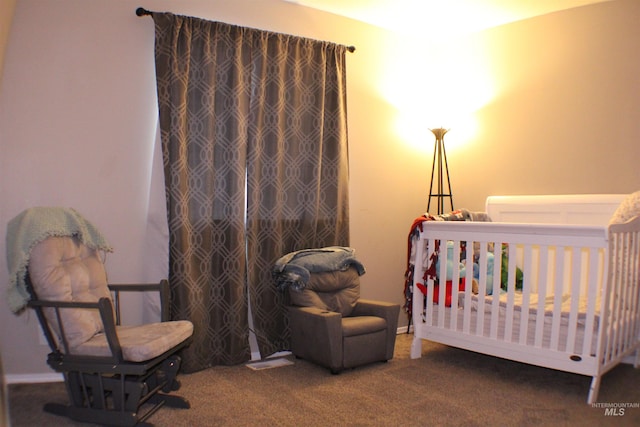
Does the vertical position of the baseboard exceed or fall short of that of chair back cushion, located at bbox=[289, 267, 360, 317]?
it falls short

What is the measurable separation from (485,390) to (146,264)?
86.8 inches

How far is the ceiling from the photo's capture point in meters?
3.83

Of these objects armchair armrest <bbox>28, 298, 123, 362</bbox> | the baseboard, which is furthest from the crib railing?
the baseboard

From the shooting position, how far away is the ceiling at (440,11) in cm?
383

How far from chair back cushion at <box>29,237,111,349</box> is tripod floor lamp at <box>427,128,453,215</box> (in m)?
2.85

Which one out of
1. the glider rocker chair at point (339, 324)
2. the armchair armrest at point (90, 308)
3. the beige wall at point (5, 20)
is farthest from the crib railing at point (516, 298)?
the beige wall at point (5, 20)

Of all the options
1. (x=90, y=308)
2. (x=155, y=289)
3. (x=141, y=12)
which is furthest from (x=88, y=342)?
(x=141, y=12)

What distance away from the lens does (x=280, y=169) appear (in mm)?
3709

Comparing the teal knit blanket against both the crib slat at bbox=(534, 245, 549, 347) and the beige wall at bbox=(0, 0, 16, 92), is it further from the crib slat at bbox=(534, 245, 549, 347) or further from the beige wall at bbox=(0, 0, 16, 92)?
the crib slat at bbox=(534, 245, 549, 347)

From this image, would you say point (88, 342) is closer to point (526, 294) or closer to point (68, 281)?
point (68, 281)

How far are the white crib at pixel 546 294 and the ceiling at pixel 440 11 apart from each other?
1439 millimetres

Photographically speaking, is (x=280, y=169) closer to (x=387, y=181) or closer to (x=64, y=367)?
(x=387, y=181)

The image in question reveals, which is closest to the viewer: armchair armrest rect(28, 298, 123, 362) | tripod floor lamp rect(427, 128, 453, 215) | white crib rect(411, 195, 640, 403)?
armchair armrest rect(28, 298, 123, 362)

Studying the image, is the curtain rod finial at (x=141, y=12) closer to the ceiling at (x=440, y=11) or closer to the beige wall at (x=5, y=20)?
the beige wall at (x=5, y=20)
